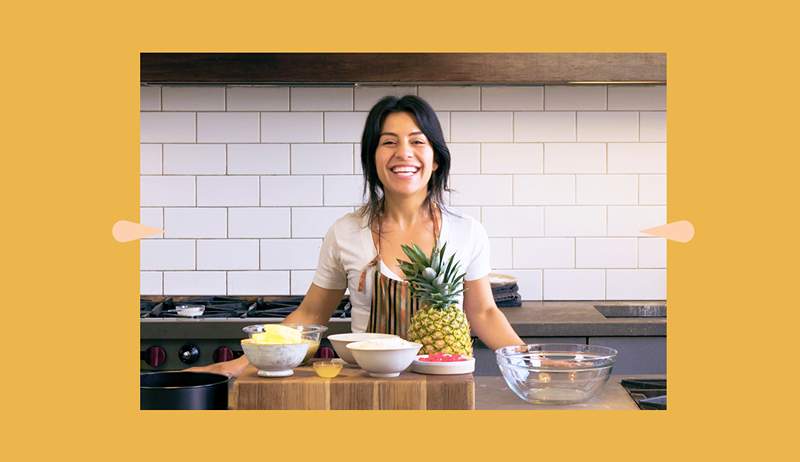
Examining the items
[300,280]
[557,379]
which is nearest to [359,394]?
[557,379]

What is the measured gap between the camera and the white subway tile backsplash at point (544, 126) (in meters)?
3.89

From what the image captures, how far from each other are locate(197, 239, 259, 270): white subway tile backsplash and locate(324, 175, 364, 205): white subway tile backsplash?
363 millimetres

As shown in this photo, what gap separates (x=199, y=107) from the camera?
3.88 meters

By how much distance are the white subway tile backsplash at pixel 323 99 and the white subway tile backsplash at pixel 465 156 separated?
46cm

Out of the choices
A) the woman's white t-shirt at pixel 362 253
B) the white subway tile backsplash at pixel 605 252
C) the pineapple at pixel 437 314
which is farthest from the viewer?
the white subway tile backsplash at pixel 605 252

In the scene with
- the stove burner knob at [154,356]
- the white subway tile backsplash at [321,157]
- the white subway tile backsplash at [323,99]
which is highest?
the white subway tile backsplash at [323,99]

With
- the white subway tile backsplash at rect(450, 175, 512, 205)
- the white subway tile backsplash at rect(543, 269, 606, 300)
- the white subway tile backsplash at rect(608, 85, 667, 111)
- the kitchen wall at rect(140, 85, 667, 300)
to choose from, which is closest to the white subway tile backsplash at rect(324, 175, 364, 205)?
the kitchen wall at rect(140, 85, 667, 300)

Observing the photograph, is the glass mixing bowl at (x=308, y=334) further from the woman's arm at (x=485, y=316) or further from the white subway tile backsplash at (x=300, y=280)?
Answer: the white subway tile backsplash at (x=300, y=280)

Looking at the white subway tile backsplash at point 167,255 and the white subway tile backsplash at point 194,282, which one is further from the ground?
the white subway tile backsplash at point 167,255

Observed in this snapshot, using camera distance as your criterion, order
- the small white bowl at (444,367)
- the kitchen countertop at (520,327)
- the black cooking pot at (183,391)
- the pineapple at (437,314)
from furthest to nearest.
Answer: the kitchen countertop at (520,327), the pineapple at (437,314), the small white bowl at (444,367), the black cooking pot at (183,391)

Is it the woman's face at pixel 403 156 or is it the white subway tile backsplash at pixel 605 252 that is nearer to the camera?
the woman's face at pixel 403 156

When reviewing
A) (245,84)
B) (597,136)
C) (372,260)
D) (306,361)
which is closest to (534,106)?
(597,136)

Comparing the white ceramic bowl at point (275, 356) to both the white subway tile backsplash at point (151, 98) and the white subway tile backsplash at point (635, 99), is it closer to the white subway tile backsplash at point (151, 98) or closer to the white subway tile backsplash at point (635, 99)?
the white subway tile backsplash at point (151, 98)

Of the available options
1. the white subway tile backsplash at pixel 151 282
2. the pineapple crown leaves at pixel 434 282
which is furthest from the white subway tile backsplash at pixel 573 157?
the pineapple crown leaves at pixel 434 282
